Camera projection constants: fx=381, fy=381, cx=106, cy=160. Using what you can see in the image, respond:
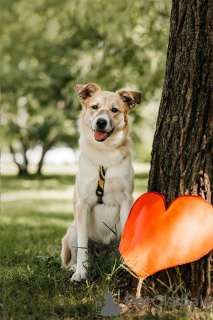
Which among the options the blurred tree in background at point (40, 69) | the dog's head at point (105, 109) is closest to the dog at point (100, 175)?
the dog's head at point (105, 109)

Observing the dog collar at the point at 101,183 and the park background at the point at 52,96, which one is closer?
the park background at the point at 52,96

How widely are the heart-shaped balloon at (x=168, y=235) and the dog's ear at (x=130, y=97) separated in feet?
4.16

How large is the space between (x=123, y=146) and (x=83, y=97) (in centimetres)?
67

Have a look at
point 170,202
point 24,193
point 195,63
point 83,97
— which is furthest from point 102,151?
point 24,193

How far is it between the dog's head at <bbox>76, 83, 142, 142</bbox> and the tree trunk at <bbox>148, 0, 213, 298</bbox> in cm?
84

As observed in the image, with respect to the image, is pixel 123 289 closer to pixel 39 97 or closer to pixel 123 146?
pixel 123 146

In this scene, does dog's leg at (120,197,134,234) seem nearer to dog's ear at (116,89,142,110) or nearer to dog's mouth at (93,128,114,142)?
dog's mouth at (93,128,114,142)

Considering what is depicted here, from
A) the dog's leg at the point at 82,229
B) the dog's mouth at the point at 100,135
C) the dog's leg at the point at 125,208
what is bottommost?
the dog's leg at the point at 82,229

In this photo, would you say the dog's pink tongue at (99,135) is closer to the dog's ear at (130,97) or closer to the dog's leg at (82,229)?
the dog's ear at (130,97)

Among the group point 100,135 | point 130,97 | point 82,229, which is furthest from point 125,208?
point 130,97

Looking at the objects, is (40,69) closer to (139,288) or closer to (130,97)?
(130,97)

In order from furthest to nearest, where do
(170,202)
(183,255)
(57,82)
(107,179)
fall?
1. (57,82)
2. (107,179)
3. (170,202)
4. (183,255)

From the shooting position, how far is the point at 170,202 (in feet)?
9.39

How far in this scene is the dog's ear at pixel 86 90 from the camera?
3773 millimetres
